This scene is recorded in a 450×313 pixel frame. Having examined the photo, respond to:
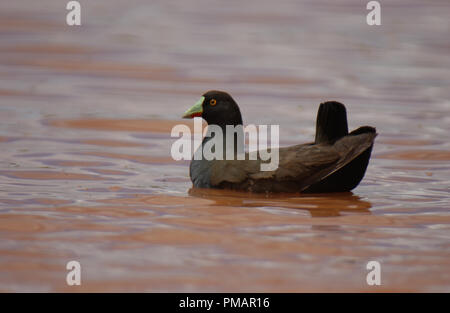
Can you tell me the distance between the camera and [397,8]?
1919 centimetres

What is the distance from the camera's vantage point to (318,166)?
8203 millimetres

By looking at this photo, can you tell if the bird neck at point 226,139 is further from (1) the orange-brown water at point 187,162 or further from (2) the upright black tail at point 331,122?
(2) the upright black tail at point 331,122

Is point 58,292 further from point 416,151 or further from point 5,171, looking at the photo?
point 416,151

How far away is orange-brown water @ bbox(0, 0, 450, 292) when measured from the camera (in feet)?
20.7

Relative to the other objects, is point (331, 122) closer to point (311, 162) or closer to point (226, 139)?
point (311, 162)

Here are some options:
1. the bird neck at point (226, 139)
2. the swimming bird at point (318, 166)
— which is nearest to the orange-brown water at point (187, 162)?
the swimming bird at point (318, 166)

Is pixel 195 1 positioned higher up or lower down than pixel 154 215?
higher up

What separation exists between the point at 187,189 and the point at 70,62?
22.7ft

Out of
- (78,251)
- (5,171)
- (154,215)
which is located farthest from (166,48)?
(78,251)

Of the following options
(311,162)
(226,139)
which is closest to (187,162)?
(226,139)

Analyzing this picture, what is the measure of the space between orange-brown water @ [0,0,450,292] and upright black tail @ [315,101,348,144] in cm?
54

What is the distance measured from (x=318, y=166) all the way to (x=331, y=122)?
0.42 m

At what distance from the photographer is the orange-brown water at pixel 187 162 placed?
20.7 feet

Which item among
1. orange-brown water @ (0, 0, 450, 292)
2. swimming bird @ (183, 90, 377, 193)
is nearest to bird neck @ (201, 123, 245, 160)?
swimming bird @ (183, 90, 377, 193)
